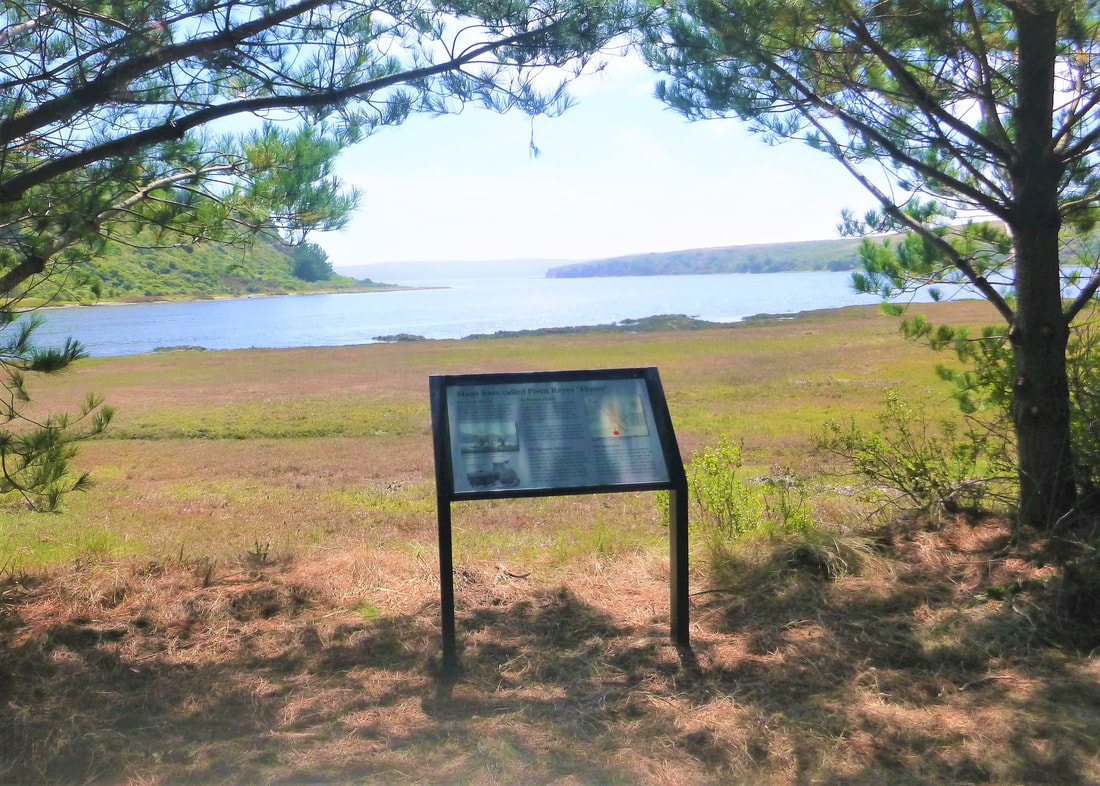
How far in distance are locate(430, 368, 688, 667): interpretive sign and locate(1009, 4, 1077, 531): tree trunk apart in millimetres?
2212

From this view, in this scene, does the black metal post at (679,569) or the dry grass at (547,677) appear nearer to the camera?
the dry grass at (547,677)

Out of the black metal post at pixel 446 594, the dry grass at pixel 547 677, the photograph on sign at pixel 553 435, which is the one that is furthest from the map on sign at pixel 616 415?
the dry grass at pixel 547 677

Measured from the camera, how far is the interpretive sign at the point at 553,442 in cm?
425

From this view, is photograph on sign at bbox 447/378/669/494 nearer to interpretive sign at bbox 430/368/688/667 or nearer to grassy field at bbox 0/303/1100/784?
interpretive sign at bbox 430/368/688/667

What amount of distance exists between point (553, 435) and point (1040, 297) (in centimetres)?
293

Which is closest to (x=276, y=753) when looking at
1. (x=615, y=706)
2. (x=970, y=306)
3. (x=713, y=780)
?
(x=615, y=706)

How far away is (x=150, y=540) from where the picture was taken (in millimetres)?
7949

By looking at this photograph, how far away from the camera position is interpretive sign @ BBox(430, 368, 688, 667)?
14.0 ft

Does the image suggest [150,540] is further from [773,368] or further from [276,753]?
[773,368]

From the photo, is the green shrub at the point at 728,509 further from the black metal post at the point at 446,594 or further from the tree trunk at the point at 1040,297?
the black metal post at the point at 446,594

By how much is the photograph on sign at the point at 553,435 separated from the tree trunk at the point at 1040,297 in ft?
7.51

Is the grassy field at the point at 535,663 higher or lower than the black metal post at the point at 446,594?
lower

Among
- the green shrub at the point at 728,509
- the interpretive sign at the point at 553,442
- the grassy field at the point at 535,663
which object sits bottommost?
the grassy field at the point at 535,663

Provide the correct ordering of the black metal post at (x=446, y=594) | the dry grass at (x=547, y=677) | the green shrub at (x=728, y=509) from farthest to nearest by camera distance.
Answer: the green shrub at (x=728, y=509)
the black metal post at (x=446, y=594)
the dry grass at (x=547, y=677)
